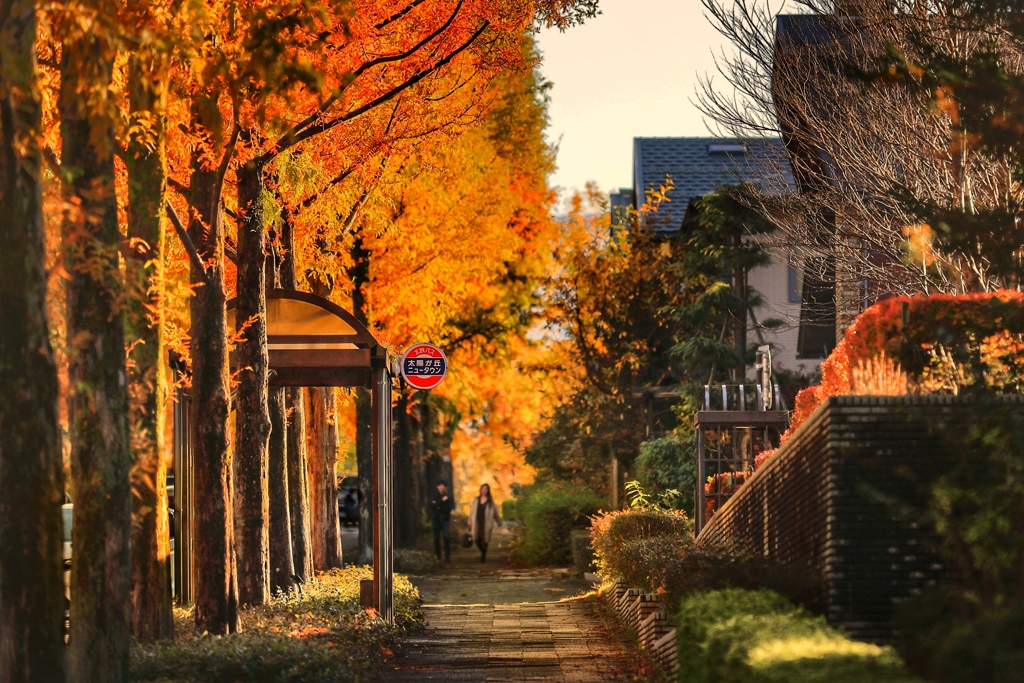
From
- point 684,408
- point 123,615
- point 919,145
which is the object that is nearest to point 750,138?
point 919,145

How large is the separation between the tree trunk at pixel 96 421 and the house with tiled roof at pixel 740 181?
A: 12.0 m

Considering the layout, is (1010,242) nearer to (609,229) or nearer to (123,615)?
(123,615)

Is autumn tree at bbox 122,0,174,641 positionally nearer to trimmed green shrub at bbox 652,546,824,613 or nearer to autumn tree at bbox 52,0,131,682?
autumn tree at bbox 52,0,131,682

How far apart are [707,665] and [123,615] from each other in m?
3.99

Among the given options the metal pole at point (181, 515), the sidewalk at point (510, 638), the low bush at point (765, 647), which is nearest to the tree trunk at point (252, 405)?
the metal pole at point (181, 515)

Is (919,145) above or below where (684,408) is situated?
above

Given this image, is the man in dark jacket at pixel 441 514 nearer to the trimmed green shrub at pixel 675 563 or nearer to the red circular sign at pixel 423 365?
the trimmed green shrub at pixel 675 563

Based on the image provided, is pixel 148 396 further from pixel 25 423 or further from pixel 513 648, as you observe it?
pixel 513 648

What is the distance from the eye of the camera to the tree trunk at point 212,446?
12.1m

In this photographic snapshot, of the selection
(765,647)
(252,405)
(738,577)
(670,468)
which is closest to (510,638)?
(252,405)

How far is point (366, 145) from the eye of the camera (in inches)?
686

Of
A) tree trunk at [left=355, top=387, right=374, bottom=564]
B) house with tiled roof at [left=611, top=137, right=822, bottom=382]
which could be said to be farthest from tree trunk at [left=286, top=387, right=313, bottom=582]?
house with tiled roof at [left=611, top=137, right=822, bottom=382]

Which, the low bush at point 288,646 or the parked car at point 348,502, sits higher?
the low bush at point 288,646

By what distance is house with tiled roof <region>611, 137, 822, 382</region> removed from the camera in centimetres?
1995
